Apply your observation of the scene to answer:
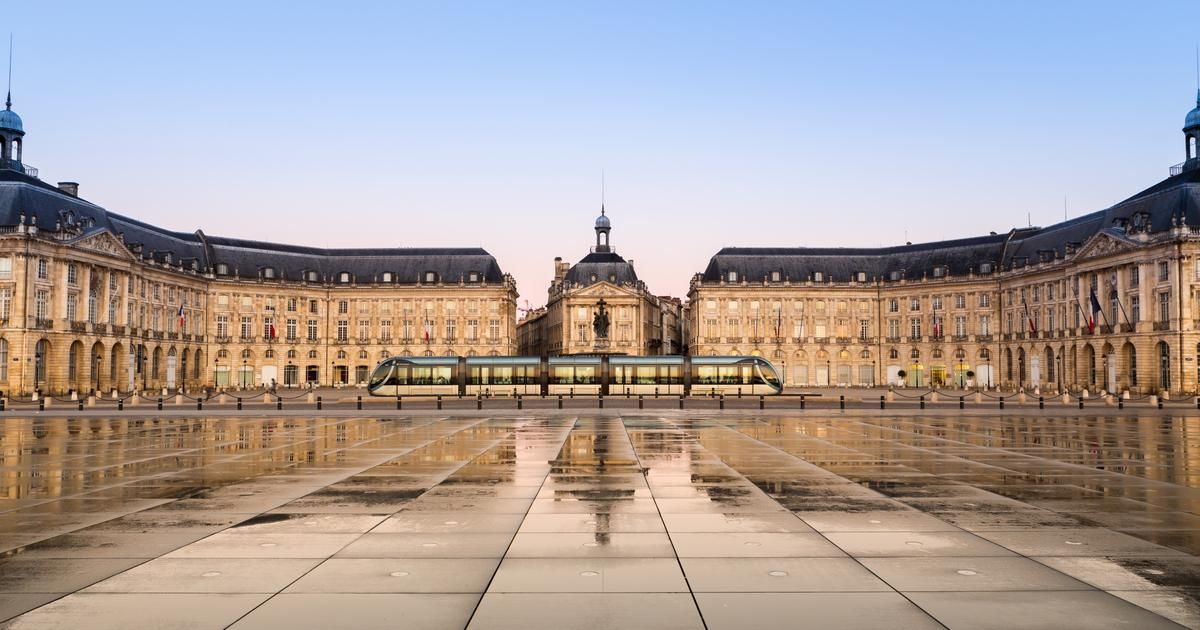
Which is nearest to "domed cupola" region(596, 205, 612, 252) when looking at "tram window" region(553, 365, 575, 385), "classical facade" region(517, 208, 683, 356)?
"classical facade" region(517, 208, 683, 356)

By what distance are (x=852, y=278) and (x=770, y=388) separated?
198 feet

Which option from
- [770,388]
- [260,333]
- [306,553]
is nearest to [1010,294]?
[770,388]

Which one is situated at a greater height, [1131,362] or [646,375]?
[1131,362]

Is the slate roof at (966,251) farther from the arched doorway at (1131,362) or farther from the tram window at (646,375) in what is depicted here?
the tram window at (646,375)

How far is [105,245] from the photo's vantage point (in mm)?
88000

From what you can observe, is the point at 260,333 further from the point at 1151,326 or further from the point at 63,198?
the point at 1151,326

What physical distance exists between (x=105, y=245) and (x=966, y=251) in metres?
103

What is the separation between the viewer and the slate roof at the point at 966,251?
83.4m

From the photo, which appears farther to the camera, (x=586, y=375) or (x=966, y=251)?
(x=966, y=251)

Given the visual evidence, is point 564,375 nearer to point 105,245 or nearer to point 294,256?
point 105,245

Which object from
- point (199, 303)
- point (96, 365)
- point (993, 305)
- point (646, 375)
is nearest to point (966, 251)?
point (993, 305)

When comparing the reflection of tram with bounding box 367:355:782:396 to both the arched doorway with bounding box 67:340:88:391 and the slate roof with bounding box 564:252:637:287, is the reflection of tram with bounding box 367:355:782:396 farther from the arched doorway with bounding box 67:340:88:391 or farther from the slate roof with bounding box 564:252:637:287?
the slate roof with bounding box 564:252:637:287

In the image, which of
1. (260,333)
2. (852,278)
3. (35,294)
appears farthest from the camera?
(852,278)

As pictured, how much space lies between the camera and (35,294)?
262ft
